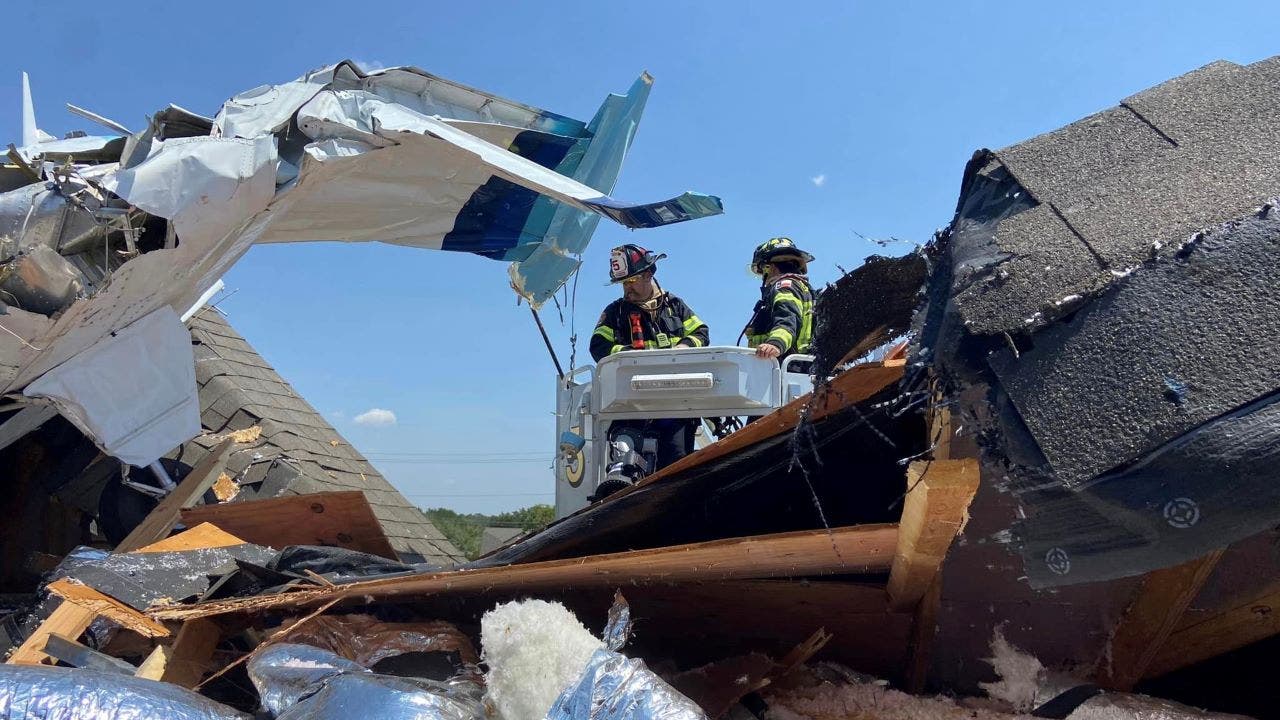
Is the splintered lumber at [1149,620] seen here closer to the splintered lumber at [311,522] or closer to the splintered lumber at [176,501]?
the splintered lumber at [311,522]

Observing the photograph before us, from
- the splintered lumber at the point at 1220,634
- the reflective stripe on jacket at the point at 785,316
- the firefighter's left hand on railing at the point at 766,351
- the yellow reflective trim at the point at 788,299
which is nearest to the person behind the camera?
the splintered lumber at the point at 1220,634

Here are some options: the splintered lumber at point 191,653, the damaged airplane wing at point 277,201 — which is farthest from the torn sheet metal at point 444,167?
the splintered lumber at point 191,653

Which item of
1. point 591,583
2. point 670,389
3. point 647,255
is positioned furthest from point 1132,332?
point 647,255

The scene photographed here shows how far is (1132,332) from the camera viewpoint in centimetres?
135

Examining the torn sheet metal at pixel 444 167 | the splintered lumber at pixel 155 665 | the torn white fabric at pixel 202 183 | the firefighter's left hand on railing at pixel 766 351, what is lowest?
the splintered lumber at pixel 155 665

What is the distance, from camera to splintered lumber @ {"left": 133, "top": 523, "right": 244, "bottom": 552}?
3141 millimetres

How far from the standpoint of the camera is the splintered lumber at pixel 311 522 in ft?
10.4

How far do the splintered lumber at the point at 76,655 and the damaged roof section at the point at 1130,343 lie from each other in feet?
7.36

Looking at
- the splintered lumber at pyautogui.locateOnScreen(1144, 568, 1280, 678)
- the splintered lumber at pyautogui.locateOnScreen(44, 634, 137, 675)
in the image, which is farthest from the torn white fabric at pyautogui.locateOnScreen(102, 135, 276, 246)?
the splintered lumber at pyautogui.locateOnScreen(1144, 568, 1280, 678)

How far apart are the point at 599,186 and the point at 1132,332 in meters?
5.70

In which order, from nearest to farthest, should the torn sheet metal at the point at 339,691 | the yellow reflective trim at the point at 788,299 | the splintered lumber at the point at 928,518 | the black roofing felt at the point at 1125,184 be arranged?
the black roofing felt at the point at 1125,184
the splintered lumber at the point at 928,518
the torn sheet metal at the point at 339,691
the yellow reflective trim at the point at 788,299

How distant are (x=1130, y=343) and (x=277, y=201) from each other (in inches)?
192

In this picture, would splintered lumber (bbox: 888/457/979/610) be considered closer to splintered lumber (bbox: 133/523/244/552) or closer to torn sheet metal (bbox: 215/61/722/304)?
splintered lumber (bbox: 133/523/244/552)

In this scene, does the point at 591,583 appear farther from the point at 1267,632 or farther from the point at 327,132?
the point at 327,132
